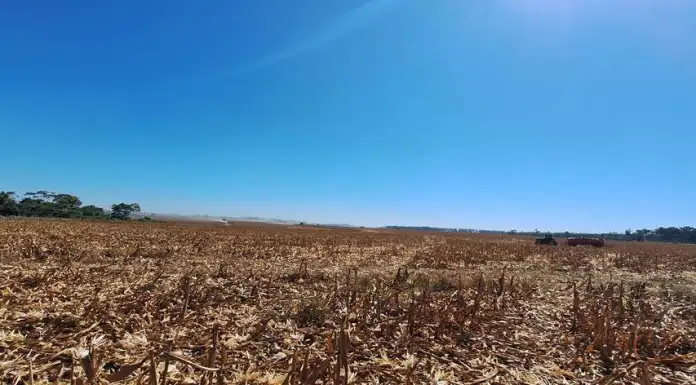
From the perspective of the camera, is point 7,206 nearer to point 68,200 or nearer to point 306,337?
point 68,200

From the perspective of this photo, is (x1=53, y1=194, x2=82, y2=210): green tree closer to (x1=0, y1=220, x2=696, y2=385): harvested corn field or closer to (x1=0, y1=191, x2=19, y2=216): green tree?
(x1=0, y1=191, x2=19, y2=216): green tree

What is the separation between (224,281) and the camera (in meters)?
8.86

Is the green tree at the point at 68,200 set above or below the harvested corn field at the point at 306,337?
above

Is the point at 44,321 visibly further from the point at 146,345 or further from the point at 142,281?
the point at 142,281

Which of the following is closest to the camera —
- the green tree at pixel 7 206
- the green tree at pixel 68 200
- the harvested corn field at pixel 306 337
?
the harvested corn field at pixel 306 337

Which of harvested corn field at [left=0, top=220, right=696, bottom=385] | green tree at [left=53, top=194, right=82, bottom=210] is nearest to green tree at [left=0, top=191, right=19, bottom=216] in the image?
green tree at [left=53, top=194, right=82, bottom=210]

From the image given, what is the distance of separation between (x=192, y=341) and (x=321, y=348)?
171cm

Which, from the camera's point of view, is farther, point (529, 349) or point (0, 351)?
point (529, 349)

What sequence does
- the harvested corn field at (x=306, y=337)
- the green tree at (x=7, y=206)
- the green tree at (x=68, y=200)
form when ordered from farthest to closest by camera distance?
the green tree at (x=68, y=200) → the green tree at (x=7, y=206) → the harvested corn field at (x=306, y=337)

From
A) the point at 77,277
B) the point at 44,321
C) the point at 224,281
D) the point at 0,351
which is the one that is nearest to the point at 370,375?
the point at 0,351

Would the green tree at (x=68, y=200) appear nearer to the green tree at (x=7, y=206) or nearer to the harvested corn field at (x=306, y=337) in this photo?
the green tree at (x=7, y=206)

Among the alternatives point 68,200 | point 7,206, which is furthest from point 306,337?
point 68,200

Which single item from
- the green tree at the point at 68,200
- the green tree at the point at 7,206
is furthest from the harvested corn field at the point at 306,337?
the green tree at the point at 68,200

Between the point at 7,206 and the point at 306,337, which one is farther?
the point at 7,206
